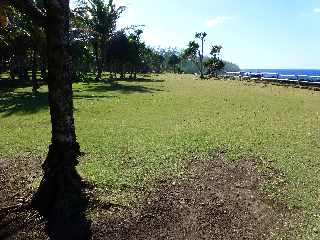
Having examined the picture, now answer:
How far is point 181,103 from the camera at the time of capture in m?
31.5

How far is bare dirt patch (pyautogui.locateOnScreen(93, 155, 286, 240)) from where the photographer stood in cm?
862

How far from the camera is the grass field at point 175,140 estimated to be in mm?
11109

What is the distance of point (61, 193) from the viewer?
9.75 m

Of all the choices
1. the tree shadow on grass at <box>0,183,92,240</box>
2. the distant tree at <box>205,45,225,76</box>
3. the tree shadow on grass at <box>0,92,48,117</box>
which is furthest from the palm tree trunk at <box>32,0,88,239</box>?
the distant tree at <box>205,45,225,76</box>

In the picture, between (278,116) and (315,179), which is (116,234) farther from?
(278,116)

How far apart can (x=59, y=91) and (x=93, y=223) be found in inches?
122

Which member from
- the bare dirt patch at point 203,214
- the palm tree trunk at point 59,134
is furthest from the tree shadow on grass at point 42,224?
the bare dirt patch at point 203,214

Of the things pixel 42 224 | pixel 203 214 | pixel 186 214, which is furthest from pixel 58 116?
pixel 203 214

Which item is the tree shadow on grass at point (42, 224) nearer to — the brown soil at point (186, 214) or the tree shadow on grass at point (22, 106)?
the brown soil at point (186, 214)

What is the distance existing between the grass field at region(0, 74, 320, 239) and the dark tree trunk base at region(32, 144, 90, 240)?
0.89m

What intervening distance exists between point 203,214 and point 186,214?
1.19 ft

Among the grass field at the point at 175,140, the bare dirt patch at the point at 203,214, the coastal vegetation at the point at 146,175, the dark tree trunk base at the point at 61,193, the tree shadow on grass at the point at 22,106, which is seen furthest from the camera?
the tree shadow on grass at the point at 22,106

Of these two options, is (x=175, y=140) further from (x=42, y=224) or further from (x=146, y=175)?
(x=42, y=224)

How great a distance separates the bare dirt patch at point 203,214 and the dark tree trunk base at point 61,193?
648 mm
